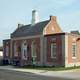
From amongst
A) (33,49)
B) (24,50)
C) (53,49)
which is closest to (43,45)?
(53,49)

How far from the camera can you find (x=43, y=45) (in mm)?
43375

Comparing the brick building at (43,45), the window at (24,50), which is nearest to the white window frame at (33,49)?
the brick building at (43,45)

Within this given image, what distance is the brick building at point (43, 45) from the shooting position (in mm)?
40219

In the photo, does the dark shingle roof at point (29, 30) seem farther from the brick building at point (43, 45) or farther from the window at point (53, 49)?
the window at point (53, 49)

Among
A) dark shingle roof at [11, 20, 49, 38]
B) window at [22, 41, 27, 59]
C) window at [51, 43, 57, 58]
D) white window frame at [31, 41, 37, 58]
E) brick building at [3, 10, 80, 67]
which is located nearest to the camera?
brick building at [3, 10, 80, 67]

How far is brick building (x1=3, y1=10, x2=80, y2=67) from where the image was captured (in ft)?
132

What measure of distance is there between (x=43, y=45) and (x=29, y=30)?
5.61 metres

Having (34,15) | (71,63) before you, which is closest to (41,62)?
(71,63)

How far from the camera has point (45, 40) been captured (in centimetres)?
4297

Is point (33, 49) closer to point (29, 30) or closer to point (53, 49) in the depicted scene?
point (29, 30)

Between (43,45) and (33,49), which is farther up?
(43,45)

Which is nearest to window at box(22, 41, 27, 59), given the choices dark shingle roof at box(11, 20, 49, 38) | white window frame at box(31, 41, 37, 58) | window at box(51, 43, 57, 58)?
dark shingle roof at box(11, 20, 49, 38)

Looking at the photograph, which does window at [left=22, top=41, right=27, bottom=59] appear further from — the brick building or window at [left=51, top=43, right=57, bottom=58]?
window at [left=51, top=43, right=57, bottom=58]

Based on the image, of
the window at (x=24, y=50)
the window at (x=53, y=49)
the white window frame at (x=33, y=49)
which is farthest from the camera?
the window at (x=24, y=50)
